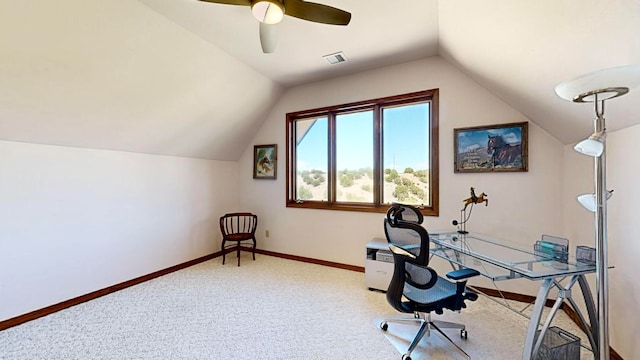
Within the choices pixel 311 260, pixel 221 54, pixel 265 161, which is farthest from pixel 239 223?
pixel 221 54

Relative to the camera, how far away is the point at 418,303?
1808mm

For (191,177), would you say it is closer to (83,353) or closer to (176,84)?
(176,84)

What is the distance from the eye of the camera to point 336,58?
10.4 ft

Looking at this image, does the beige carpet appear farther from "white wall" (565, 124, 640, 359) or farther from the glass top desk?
the glass top desk

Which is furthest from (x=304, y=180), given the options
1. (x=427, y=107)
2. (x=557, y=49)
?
(x=557, y=49)

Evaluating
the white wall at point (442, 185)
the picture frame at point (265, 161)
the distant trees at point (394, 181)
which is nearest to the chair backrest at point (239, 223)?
the white wall at point (442, 185)

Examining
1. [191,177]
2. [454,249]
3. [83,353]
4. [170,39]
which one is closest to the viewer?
[83,353]

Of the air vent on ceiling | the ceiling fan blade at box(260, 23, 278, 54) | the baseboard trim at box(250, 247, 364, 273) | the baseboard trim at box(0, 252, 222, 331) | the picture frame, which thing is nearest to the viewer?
the ceiling fan blade at box(260, 23, 278, 54)

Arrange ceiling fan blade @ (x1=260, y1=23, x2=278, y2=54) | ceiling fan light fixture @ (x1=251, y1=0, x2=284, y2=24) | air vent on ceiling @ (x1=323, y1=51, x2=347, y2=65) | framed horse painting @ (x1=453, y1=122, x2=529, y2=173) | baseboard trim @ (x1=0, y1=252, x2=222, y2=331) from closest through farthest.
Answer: ceiling fan light fixture @ (x1=251, y1=0, x2=284, y2=24)
ceiling fan blade @ (x1=260, y1=23, x2=278, y2=54)
baseboard trim @ (x1=0, y1=252, x2=222, y2=331)
framed horse painting @ (x1=453, y1=122, x2=529, y2=173)
air vent on ceiling @ (x1=323, y1=51, x2=347, y2=65)

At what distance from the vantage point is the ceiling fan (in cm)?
166

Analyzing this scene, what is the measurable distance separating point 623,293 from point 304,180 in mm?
3490

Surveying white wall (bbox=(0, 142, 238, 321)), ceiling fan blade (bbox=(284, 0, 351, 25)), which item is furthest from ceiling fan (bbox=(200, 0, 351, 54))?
white wall (bbox=(0, 142, 238, 321))

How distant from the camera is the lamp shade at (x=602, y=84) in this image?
108cm

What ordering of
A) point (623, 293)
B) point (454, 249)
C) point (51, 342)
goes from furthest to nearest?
point (454, 249), point (51, 342), point (623, 293)
